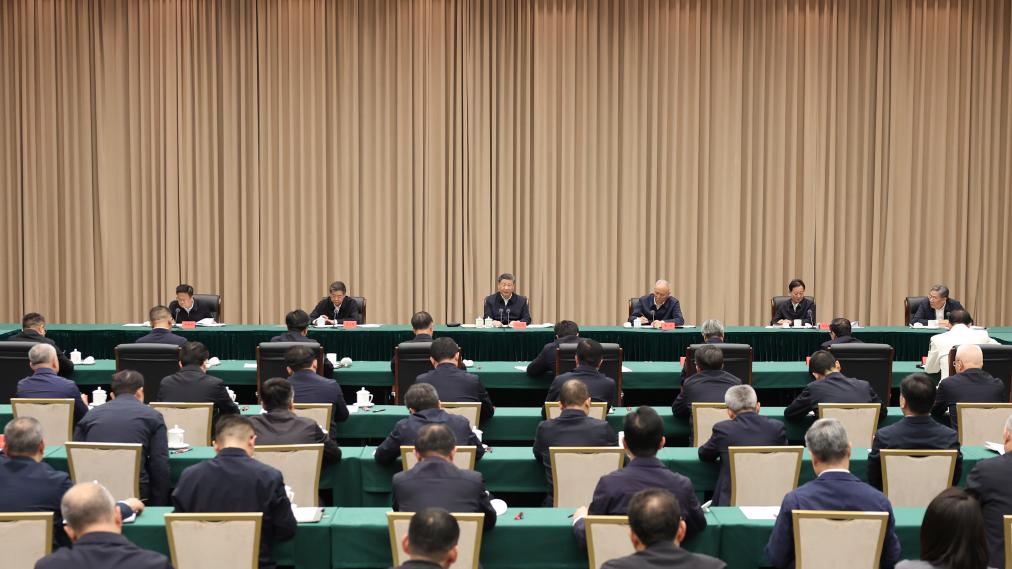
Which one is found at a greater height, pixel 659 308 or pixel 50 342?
pixel 659 308

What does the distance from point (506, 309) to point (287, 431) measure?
5.22 meters

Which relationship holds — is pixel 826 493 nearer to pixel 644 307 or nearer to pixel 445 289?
pixel 644 307

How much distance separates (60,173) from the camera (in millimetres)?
13164

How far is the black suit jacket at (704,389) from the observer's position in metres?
6.86

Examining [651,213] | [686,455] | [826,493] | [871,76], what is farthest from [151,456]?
[871,76]

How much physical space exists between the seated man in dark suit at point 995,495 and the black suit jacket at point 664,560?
5.63ft

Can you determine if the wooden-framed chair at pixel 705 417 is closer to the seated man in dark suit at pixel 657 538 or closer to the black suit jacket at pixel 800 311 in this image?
the seated man in dark suit at pixel 657 538

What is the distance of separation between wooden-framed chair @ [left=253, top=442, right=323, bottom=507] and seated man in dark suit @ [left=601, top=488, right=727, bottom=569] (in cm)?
219

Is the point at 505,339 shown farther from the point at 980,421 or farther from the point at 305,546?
the point at 305,546

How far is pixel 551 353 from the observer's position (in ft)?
26.6

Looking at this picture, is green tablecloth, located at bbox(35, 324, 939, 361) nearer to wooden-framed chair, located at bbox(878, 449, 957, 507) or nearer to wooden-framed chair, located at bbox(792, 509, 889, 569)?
wooden-framed chair, located at bbox(878, 449, 957, 507)

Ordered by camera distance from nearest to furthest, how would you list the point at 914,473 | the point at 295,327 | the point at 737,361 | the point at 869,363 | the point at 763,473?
the point at 914,473 < the point at 763,473 < the point at 737,361 < the point at 869,363 < the point at 295,327

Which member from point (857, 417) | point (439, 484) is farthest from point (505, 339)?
point (439, 484)

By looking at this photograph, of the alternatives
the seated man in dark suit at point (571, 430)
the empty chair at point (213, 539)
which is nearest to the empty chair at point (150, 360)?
the seated man in dark suit at point (571, 430)
